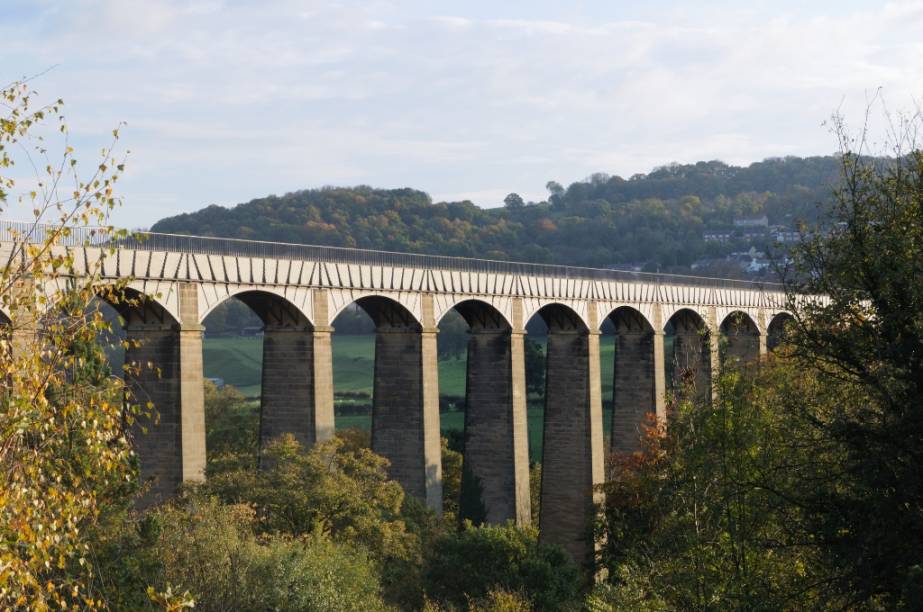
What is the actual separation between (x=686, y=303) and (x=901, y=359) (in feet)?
166

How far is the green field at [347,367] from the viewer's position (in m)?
117

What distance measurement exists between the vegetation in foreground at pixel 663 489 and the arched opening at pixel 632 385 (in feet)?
76.8

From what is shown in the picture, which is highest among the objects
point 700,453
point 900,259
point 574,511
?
point 900,259

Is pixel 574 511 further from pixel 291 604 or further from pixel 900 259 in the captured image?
pixel 900 259

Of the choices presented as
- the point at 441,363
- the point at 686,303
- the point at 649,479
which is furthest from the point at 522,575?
the point at 441,363

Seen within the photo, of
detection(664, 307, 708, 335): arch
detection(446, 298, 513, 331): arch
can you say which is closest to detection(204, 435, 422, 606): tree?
detection(446, 298, 513, 331): arch

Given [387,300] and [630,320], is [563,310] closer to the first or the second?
[630,320]

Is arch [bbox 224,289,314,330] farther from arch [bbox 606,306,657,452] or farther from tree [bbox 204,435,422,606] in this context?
arch [bbox 606,306,657,452]

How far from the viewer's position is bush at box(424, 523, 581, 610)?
42.3 m

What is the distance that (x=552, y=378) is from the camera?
5941 cm

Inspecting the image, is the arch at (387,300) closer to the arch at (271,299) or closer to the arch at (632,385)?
the arch at (271,299)

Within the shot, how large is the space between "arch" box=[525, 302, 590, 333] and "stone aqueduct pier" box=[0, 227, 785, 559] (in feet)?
0.25

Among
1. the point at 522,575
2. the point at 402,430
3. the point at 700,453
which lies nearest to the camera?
the point at 700,453

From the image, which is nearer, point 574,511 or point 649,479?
point 649,479
